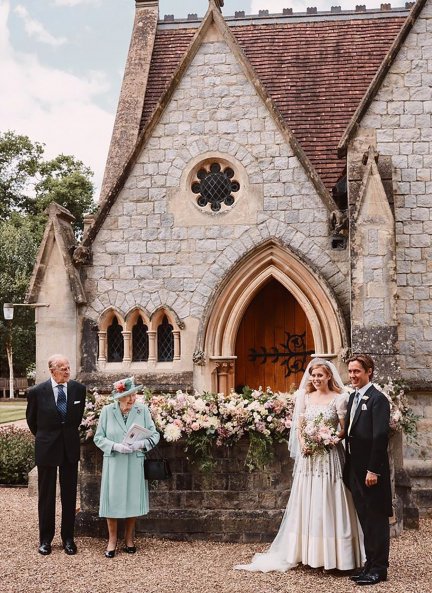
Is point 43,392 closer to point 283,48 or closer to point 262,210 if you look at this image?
point 262,210

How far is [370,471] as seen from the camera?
6.19m

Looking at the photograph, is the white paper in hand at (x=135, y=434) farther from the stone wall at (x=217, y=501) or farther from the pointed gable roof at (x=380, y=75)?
the pointed gable roof at (x=380, y=75)

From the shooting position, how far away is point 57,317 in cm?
1133

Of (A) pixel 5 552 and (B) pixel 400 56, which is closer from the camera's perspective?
(A) pixel 5 552

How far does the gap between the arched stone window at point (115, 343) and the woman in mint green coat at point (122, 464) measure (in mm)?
3945

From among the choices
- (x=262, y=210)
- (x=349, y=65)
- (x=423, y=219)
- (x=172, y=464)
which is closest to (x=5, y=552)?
(x=172, y=464)

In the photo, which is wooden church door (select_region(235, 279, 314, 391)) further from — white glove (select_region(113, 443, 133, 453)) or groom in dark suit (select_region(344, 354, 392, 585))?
groom in dark suit (select_region(344, 354, 392, 585))

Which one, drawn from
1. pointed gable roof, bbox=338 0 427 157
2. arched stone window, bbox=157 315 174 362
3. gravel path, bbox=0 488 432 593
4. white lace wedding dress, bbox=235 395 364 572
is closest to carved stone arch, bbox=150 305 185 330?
Result: arched stone window, bbox=157 315 174 362

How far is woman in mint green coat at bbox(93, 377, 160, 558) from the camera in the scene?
7262 millimetres

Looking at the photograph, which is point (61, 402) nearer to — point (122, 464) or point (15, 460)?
point (122, 464)

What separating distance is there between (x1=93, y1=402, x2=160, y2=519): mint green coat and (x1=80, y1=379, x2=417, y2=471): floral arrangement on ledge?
540 millimetres

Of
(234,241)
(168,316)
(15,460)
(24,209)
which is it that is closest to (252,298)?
(234,241)

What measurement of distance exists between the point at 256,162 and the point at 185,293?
6.98ft

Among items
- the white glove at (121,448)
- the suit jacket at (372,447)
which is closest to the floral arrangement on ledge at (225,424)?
the white glove at (121,448)
